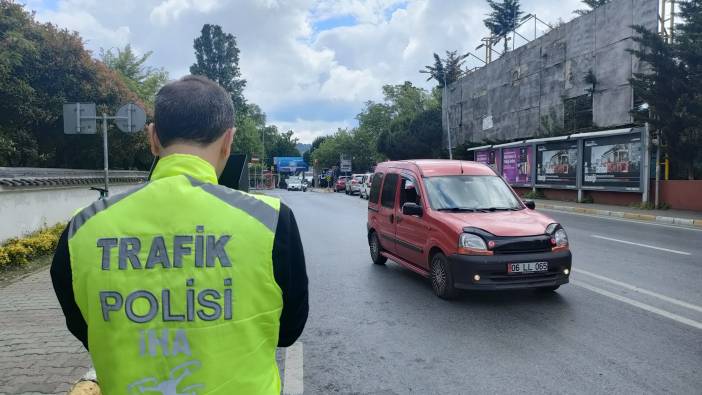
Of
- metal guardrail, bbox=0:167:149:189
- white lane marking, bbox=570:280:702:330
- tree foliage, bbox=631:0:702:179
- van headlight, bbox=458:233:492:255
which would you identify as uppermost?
tree foliage, bbox=631:0:702:179

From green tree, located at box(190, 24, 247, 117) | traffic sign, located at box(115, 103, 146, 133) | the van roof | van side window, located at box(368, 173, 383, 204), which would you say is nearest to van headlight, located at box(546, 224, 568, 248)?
the van roof

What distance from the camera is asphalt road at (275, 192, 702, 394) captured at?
424 cm

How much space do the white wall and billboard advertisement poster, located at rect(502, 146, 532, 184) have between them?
22799 millimetres

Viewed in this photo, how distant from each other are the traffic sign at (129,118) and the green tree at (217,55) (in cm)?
4995

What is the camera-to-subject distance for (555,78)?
100ft

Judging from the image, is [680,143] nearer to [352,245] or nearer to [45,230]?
[352,245]

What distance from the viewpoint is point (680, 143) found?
18859 mm

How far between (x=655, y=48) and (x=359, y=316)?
17821 millimetres

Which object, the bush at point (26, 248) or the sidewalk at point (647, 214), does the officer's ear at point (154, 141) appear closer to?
the bush at point (26, 248)

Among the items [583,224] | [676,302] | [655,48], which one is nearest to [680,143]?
[655,48]

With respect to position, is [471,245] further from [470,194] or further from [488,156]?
[488,156]

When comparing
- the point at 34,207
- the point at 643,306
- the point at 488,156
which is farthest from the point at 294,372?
the point at 488,156

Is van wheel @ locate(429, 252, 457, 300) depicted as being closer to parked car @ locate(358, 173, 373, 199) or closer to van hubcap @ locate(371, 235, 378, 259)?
van hubcap @ locate(371, 235, 378, 259)

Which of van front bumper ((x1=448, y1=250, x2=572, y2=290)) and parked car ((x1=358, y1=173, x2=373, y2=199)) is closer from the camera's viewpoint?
van front bumper ((x1=448, y1=250, x2=572, y2=290))
